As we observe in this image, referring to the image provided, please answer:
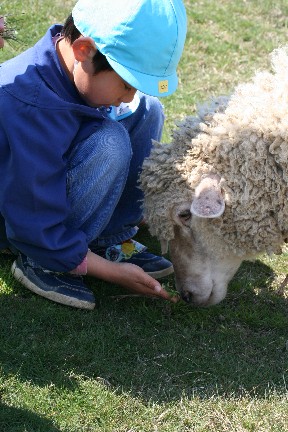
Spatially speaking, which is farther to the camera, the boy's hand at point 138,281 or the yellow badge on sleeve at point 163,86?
the boy's hand at point 138,281

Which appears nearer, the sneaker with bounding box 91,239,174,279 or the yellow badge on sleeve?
the yellow badge on sleeve

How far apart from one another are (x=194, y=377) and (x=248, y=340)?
429mm

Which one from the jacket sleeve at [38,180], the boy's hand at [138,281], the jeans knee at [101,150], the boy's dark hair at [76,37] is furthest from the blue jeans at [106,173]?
the boy's dark hair at [76,37]

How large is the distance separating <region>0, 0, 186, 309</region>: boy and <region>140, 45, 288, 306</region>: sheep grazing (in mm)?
208

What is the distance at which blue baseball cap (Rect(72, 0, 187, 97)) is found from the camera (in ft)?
9.77

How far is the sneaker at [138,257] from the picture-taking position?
396cm

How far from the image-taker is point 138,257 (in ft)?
13.2

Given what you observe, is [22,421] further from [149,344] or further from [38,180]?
[38,180]

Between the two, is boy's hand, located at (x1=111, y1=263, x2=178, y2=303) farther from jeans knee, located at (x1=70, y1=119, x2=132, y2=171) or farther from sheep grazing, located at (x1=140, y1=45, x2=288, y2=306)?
jeans knee, located at (x1=70, y1=119, x2=132, y2=171)

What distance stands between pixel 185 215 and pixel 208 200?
0.74 ft

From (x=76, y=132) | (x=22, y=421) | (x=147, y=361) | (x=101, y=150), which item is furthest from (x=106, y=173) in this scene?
(x=22, y=421)

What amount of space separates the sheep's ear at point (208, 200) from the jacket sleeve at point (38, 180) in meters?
0.58

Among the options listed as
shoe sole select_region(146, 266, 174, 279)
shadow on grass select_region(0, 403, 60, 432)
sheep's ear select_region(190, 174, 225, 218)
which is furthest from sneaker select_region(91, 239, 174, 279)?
shadow on grass select_region(0, 403, 60, 432)

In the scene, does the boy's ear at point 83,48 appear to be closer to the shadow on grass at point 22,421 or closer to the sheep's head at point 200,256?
the sheep's head at point 200,256
